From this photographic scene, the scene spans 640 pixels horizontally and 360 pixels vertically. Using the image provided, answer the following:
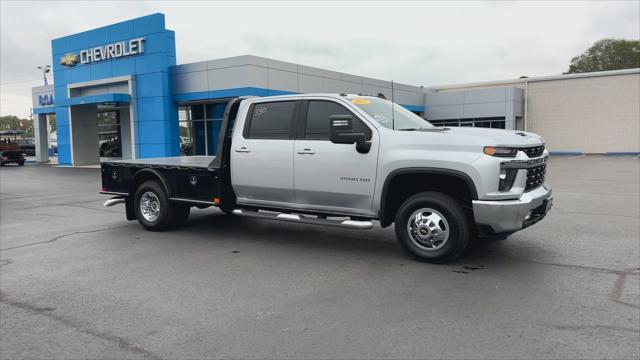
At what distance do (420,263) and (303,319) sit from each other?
2213 millimetres

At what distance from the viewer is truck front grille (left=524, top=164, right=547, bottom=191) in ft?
19.1

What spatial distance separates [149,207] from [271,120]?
283 centimetres

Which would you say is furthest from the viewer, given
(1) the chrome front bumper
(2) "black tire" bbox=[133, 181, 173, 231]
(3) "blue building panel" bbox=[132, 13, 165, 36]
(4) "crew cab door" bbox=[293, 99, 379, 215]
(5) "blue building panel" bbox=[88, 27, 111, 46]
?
(5) "blue building panel" bbox=[88, 27, 111, 46]

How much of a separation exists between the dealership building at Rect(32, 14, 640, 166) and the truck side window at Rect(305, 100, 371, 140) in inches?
480

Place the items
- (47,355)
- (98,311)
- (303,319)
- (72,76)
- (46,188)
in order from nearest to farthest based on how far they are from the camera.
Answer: (47,355), (303,319), (98,311), (46,188), (72,76)

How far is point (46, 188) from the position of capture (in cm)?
1683

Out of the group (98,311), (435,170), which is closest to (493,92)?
(435,170)

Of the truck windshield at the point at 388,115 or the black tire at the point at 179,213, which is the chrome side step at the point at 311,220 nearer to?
the truck windshield at the point at 388,115

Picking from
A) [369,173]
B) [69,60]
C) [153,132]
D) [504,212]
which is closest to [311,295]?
[369,173]

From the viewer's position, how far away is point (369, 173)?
6168 mm

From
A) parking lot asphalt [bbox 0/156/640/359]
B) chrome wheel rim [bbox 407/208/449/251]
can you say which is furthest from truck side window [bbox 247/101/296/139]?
chrome wheel rim [bbox 407/208/449/251]

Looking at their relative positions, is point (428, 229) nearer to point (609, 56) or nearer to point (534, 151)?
point (534, 151)

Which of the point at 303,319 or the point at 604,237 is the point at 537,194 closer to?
the point at 604,237

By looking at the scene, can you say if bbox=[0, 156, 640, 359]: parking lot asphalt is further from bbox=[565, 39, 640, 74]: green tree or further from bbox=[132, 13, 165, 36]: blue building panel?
bbox=[565, 39, 640, 74]: green tree
